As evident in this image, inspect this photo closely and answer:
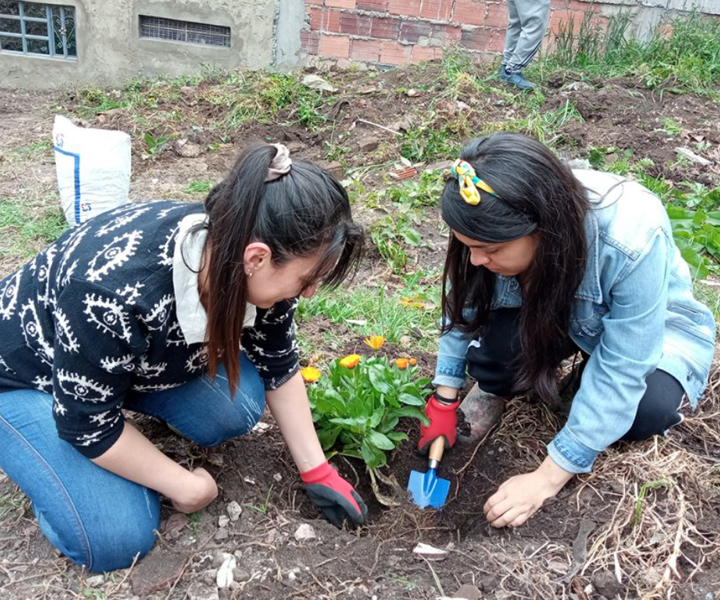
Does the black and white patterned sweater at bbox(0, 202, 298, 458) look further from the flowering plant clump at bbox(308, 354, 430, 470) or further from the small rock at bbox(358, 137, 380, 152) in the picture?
the small rock at bbox(358, 137, 380, 152)

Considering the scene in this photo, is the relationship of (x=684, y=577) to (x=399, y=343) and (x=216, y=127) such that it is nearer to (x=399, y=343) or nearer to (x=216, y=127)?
(x=399, y=343)

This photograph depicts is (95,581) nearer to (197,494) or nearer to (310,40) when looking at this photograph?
(197,494)

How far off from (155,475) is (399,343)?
1.18 m

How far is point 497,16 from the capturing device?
5902mm

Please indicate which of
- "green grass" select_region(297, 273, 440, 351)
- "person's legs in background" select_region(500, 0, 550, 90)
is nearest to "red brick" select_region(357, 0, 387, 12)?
"person's legs in background" select_region(500, 0, 550, 90)

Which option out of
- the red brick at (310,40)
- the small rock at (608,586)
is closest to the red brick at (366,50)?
the red brick at (310,40)

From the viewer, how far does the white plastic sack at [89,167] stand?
11.6ft

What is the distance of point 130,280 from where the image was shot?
146 centimetres

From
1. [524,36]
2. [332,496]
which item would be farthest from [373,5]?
[332,496]

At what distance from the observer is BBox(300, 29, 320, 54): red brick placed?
19.8 ft

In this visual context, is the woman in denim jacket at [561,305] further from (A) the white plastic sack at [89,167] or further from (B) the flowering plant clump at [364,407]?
(A) the white plastic sack at [89,167]

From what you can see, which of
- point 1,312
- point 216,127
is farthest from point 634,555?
point 216,127

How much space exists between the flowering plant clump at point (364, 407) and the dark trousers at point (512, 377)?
21 centimetres

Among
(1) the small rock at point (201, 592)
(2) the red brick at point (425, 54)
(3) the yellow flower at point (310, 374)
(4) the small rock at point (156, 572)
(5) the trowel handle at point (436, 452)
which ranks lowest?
(4) the small rock at point (156, 572)
